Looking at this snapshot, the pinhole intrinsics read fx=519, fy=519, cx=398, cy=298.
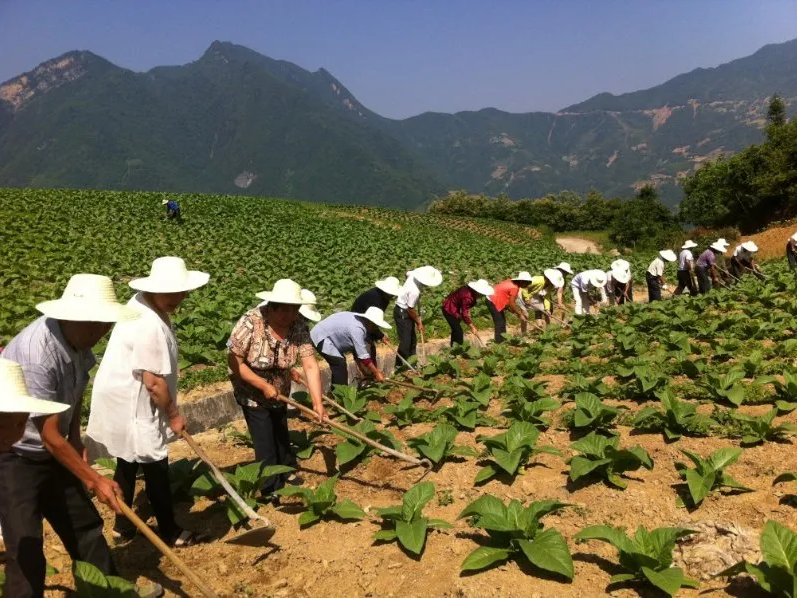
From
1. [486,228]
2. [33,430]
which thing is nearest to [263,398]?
[33,430]

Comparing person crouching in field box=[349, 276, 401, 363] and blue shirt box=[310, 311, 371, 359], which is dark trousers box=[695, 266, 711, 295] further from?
blue shirt box=[310, 311, 371, 359]

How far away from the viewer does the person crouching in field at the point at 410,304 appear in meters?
9.32

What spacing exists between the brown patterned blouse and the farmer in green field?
1.50 meters

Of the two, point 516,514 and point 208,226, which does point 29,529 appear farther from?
point 208,226

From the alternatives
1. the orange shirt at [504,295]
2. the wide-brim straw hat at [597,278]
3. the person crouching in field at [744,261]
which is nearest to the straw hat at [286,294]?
the orange shirt at [504,295]

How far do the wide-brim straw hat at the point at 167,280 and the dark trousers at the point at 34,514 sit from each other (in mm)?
1277

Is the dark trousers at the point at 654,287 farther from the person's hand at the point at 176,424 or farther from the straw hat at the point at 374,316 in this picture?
the person's hand at the point at 176,424

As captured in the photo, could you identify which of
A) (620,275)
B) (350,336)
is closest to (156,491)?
(350,336)

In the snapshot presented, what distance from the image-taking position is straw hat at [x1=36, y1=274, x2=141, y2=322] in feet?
9.89

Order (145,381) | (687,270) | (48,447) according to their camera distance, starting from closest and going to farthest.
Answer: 1. (48,447)
2. (145,381)
3. (687,270)

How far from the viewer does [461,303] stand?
34.0 ft

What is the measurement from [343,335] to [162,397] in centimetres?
372

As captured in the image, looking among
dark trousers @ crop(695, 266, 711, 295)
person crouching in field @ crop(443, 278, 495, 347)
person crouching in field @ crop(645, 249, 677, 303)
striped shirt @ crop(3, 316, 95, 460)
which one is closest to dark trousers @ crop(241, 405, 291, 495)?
striped shirt @ crop(3, 316, 95, 460)

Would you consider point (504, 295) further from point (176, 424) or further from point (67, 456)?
point (67, 456)
